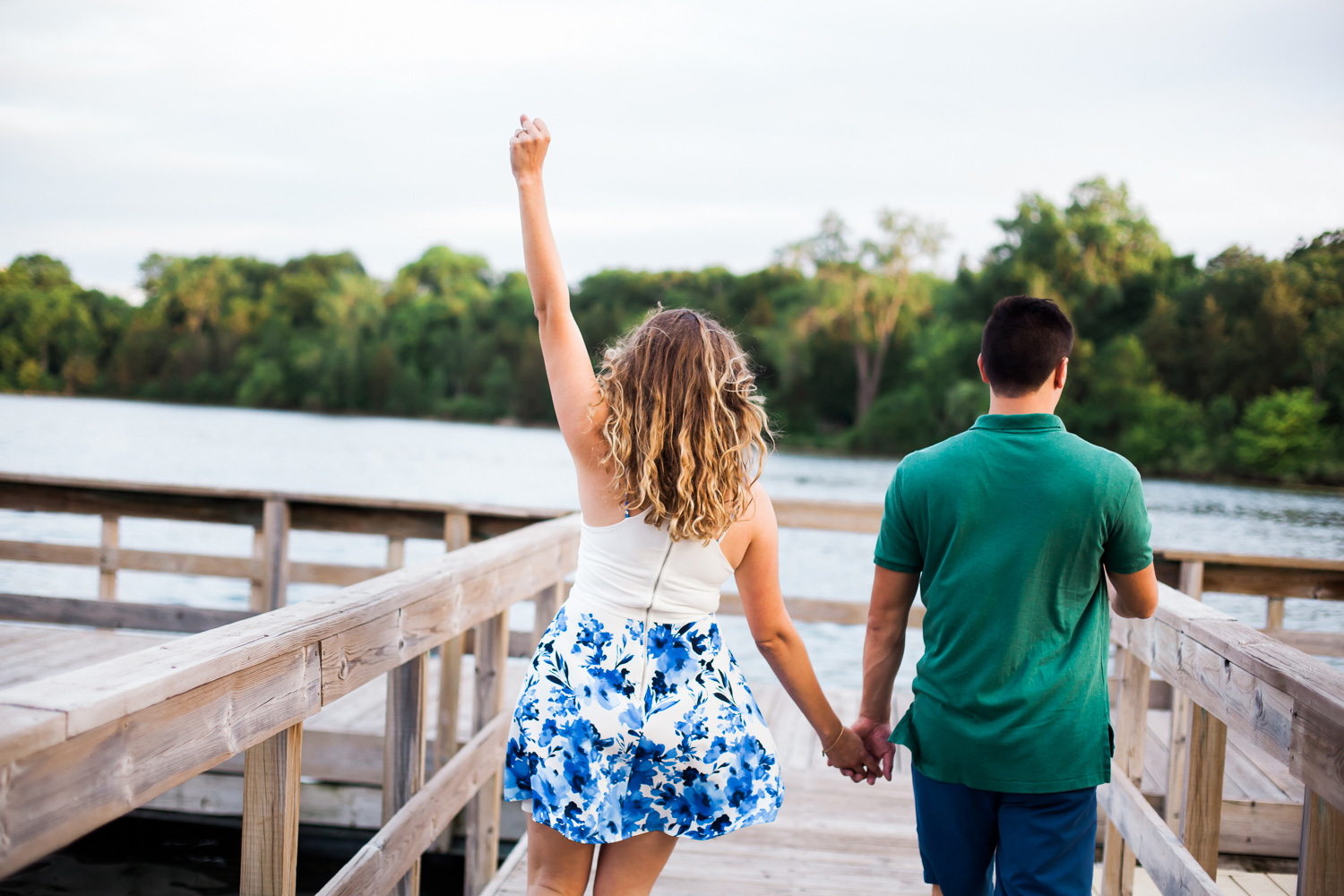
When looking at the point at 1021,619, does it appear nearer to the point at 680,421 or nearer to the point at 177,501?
the point at 680,421

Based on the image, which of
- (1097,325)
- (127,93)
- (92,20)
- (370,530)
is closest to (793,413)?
(1097,325)

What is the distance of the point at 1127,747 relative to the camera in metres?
2.55

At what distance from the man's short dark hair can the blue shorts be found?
0.70m

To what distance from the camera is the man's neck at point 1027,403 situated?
169 centimetres

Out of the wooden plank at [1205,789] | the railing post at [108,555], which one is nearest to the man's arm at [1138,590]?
the wooden plank at [1205,789]

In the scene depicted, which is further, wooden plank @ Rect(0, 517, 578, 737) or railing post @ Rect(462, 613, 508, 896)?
railing post @ Rect(462, 613, 508, 896)

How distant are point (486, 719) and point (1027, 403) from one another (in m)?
1.90

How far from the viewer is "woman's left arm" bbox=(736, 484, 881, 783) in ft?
5.56

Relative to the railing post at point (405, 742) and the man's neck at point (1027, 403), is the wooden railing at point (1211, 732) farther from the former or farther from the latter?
the railing post at point (405, 742)

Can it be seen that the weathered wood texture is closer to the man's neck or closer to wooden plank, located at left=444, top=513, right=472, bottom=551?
the man's neck

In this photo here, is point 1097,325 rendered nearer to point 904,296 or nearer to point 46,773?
point 904,296

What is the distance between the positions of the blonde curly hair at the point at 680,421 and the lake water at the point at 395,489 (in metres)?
5.94

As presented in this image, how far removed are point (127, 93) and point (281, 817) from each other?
4850cm

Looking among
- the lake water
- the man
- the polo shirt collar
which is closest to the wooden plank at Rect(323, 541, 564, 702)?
the man
